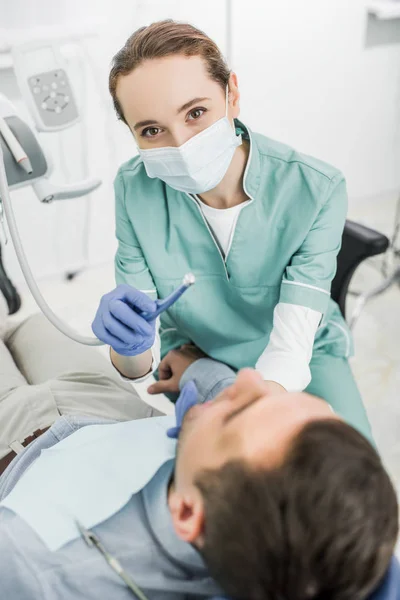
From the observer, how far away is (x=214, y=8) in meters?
2.38

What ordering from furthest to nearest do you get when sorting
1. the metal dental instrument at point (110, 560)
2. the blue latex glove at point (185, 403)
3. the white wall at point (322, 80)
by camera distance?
1. the white wall at point (322, 80)
2. the blue latex glove at point (185, 403)
3. the metal dental instrument at point (110, 560)

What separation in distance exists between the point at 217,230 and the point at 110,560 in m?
0.78

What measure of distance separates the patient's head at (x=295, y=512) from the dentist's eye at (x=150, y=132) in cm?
70

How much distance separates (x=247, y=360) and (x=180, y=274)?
28 centimetres

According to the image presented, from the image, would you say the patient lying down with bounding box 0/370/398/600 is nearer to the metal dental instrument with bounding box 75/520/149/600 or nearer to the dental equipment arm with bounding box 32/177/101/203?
the metal dental instrument with bounding box 75/520/149/600

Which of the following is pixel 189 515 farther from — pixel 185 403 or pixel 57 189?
pixel 57 189

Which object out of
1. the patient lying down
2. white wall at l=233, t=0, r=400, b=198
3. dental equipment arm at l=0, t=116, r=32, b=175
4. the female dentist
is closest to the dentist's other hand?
the female dentist

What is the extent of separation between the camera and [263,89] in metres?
2.67

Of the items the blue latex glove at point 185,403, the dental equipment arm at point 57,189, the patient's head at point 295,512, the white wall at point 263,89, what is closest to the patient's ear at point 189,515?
the patient's head at point 295,512

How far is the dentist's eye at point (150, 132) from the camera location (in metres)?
1.20

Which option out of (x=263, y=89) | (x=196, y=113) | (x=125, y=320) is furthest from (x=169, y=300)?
(x=263, y=89)

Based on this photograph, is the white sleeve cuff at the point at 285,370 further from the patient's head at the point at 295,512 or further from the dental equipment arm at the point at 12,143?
the dental equipment arm at the point at 12,143

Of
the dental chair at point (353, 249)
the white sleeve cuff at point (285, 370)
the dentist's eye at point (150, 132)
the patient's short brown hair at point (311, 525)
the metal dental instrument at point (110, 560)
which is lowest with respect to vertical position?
the white sleeve cuff at point (285, 370)

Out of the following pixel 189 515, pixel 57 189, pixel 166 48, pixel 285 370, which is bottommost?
pixel 285 370
